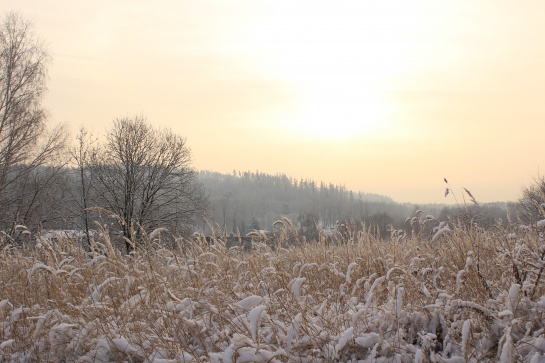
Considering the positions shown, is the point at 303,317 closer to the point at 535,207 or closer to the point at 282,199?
the point at 535,207

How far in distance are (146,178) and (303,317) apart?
26894mm

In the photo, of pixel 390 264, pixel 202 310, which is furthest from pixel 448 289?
pixel 202 310

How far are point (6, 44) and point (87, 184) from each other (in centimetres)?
1032

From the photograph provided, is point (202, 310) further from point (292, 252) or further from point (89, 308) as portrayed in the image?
point (292, 252)

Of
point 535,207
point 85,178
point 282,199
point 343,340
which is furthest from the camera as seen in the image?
point 282,199

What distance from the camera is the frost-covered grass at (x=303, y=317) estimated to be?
2766mm

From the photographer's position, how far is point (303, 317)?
121 inches

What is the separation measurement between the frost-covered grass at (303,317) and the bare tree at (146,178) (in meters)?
22.7

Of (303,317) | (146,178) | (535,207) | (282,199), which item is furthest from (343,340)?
(282,199)

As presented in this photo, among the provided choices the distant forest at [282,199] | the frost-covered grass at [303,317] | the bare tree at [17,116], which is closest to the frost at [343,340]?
the frost-covered grass at [303,317]

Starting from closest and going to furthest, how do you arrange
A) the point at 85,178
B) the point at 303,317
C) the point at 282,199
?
1. the point at 303,317
2. the point at 85,178
3. the point at 282,199

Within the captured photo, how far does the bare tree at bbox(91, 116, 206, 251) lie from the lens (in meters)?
27.0

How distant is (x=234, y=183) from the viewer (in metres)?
176

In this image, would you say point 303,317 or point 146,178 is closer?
point 303,317
